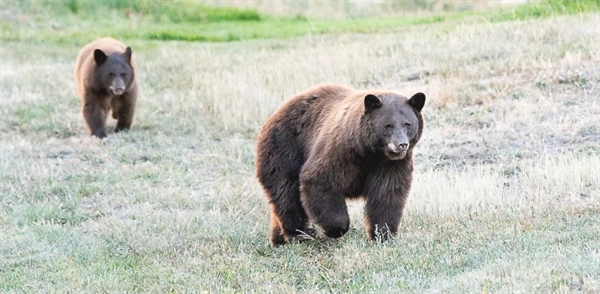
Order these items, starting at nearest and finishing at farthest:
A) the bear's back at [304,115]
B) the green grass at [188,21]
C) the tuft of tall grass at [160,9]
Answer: the bear's back at [304,115] → the green grass at [188,21] → the tuft of tall grass at [160,9]

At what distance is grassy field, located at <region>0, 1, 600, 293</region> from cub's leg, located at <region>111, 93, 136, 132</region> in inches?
15.6

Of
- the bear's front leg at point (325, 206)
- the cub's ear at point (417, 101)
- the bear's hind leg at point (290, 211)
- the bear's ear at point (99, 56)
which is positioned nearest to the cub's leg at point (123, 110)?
the bear's ear at point (99, 56)

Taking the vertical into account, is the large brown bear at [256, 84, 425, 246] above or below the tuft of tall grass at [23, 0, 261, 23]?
above

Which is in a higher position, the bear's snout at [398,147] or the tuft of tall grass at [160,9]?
the bear's snout at [398,147]

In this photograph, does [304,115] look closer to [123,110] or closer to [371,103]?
[371,103]

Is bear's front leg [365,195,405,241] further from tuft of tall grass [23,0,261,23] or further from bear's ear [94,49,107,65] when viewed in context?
tuft of tall grass [23,0,261,23]

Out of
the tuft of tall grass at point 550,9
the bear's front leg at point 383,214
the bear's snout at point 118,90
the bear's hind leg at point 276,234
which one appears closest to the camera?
the bear's front leg at point 383,214

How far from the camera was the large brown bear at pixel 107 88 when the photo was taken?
14570 mm

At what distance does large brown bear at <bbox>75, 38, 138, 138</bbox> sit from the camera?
1457cm

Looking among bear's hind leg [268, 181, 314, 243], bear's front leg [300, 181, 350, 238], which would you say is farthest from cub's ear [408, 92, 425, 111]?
bear's hind leg [268, 181, 314, 243]

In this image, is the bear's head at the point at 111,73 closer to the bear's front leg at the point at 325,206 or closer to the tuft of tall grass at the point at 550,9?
the bear's front leg at the point at 325,206

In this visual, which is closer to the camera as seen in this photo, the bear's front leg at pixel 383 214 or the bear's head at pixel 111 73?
the bear's front leg at pixel 383 214

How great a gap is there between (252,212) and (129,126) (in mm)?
5939

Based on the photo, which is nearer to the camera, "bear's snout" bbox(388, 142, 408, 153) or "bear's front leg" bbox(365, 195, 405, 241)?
"bear's snout" bbox(388, 142, 408, 153)
